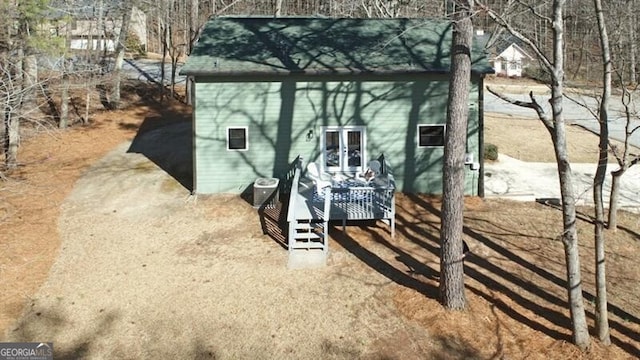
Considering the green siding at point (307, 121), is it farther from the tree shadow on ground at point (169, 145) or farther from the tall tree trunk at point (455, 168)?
the tall tree trunk at point (455, 168)

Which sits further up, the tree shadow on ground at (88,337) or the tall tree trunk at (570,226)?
the tall tree trunk at (570,226)

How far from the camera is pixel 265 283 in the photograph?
8984 mm

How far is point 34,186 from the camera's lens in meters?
14.4

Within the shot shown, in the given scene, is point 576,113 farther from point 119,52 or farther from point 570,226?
point 119,52

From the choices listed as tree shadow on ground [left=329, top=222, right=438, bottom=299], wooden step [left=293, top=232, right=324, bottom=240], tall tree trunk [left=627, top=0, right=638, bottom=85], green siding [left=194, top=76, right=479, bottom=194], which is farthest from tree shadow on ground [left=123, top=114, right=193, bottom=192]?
tall tree trunk [left=627, top=0, right=638, bottom=85]

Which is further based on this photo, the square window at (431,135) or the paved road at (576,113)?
the paved road at (576,113)

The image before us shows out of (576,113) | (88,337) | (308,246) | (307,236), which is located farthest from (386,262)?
(576,113)

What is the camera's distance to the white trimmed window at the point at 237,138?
44.8 feet

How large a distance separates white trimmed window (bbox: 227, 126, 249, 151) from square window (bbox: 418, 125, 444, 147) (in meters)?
5.23

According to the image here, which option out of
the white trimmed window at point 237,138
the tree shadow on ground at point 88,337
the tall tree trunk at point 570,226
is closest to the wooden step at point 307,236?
the tree shadow on ground at point 88,337

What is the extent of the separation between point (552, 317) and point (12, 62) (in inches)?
601

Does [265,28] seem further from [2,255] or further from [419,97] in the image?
[2,255]

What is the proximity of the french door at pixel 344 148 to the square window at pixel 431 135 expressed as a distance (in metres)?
1.72

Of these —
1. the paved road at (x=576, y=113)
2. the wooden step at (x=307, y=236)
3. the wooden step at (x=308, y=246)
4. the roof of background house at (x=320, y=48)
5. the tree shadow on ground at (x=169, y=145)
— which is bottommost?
the wooden step at (x=308, y=246)
